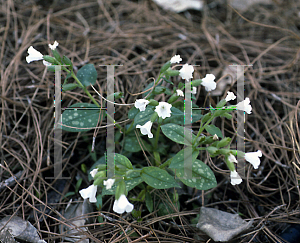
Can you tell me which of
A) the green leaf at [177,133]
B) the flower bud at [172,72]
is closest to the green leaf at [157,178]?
the green leaf at [177,133]

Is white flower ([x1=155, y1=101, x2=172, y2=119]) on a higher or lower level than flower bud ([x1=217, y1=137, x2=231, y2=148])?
higher

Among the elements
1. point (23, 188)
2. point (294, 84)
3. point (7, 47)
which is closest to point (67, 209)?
A: point (23, 188)

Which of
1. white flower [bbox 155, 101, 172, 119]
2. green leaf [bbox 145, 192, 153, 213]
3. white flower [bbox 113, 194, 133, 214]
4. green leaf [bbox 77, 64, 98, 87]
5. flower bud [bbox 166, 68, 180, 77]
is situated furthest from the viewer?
green leaf [bbox 77, 64, 98, 87]

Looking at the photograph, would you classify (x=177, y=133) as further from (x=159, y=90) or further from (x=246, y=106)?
(x=246, y=106)

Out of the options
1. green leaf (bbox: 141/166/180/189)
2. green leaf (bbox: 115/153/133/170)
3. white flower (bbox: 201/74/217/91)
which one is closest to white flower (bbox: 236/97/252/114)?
white flower (bbox: 201/74/217/91)

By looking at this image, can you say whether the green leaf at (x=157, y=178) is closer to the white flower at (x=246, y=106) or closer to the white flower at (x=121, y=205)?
the white flower at (x=121, y=205)

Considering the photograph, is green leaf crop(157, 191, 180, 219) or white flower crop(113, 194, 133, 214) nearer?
white flower crop(113, 194, 133, 214)

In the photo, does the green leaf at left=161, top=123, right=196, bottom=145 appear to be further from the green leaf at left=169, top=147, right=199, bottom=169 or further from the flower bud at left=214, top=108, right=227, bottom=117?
the flower bud at left=214, top=108, right=227, bottom=117
